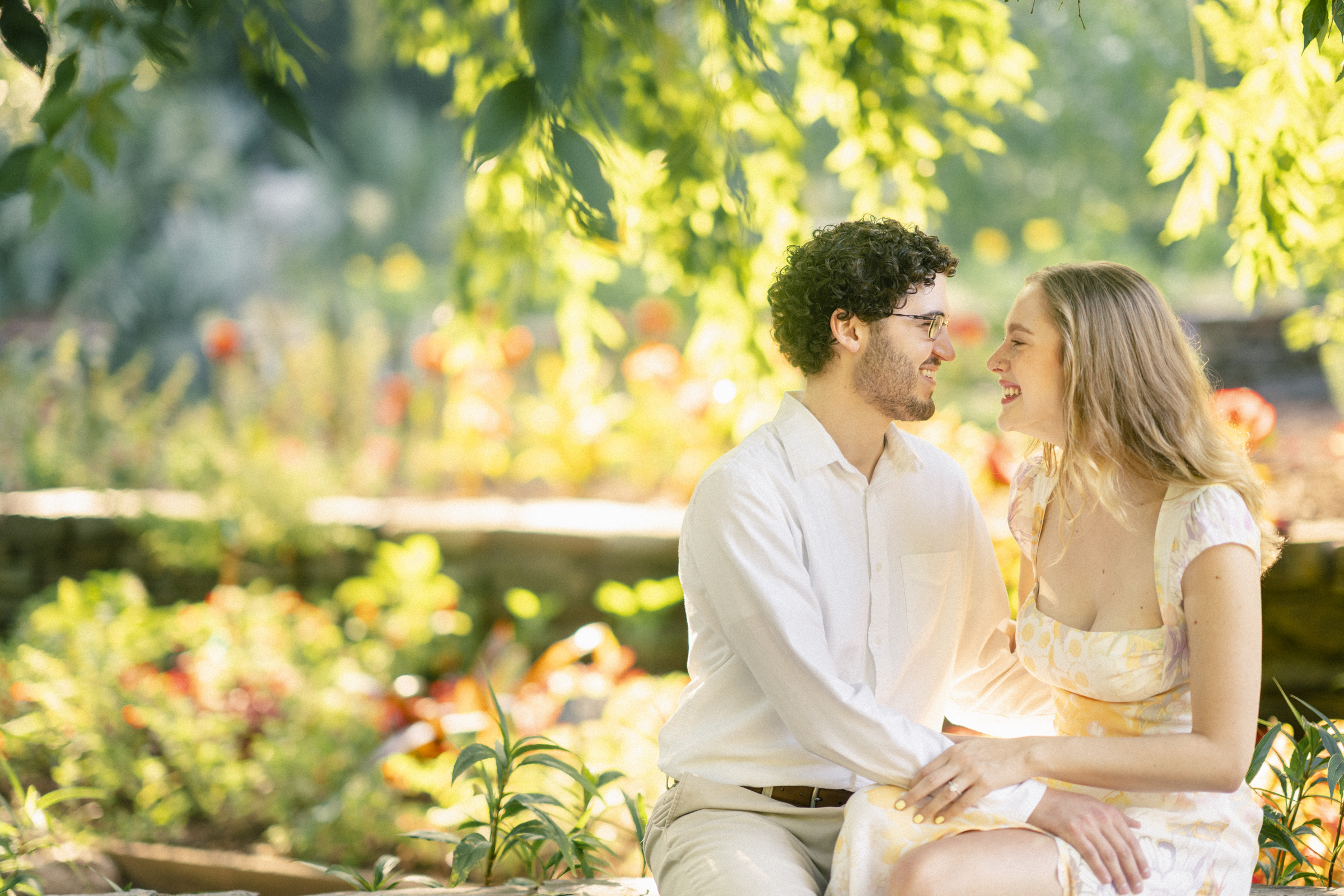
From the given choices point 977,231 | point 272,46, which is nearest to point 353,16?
point 977,231

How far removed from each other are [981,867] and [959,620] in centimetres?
51

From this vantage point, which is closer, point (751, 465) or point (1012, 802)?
point (1012, 802)

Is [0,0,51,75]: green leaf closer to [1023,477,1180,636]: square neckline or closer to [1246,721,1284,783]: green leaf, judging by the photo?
[1023,477,1180,636]: square neckline

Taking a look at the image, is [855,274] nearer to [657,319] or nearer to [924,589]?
[924,589]

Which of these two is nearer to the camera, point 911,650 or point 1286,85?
point 911,650

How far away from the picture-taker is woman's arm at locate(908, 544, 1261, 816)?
4.49 feet

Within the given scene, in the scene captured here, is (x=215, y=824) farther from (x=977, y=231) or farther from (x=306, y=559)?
(x=977, y=231)

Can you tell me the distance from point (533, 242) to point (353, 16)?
13.3m

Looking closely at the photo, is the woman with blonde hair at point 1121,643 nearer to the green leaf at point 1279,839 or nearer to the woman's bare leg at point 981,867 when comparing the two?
the woman's bare leg at point 981,867

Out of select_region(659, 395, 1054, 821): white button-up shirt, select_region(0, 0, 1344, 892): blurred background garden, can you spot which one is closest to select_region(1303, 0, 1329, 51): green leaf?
select_region(0, 0, 1344, 892): blurred background garden

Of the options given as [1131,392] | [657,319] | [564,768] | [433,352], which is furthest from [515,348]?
[1131,392]

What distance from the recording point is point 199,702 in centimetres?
325

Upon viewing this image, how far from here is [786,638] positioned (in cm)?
156

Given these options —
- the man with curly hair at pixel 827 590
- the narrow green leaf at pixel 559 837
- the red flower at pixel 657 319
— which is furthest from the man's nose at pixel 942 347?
the red flower at pixel 657 319
